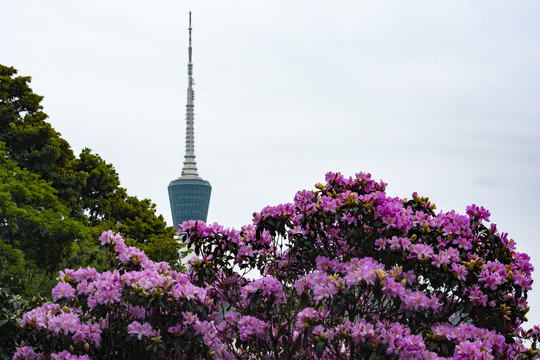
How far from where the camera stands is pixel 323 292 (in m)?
8.19

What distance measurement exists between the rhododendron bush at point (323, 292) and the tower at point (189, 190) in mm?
134914

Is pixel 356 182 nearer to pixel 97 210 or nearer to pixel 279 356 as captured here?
pixel 279 356

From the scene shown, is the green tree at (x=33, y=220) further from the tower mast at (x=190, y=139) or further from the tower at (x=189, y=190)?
the tower mast at (x=190, y=139)

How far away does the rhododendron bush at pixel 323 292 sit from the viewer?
8320mm

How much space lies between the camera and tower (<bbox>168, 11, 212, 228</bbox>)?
146 meters

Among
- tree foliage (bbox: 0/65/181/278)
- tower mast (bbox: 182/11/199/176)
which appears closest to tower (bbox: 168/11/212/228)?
tower mast (bbox: 182/11/199/176)

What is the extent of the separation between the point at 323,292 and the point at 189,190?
13858cm

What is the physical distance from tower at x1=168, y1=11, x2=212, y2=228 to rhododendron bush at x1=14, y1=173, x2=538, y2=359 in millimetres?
134914

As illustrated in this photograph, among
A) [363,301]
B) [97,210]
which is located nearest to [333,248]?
[363,301]

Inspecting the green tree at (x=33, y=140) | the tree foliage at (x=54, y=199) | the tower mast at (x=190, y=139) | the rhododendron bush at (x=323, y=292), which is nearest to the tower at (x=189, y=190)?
the tower mast at (x=190, y=139)

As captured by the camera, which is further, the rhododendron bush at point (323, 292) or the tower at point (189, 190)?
the tower at point (189, 190)

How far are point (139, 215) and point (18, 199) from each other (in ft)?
36.6

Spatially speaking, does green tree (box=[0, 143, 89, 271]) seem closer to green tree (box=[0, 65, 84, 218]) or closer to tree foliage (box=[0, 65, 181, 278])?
tree foliage (box=[0, 65, 181, 278])

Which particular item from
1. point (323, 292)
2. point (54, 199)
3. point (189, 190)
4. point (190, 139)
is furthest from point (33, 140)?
point (190, 139)
